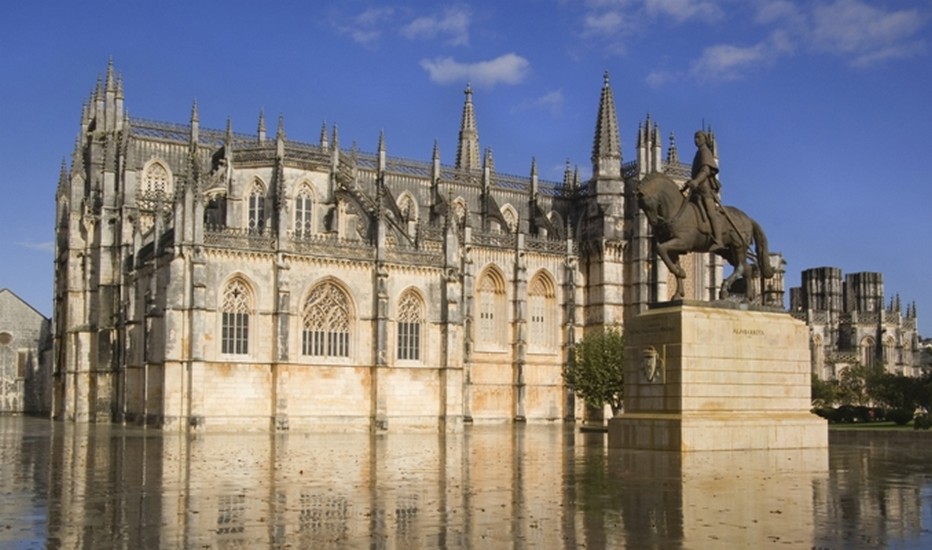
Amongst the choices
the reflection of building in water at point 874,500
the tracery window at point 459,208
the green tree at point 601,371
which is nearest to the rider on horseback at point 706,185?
the reflection of building in water at point 874,500

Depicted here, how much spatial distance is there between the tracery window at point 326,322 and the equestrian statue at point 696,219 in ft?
95.4

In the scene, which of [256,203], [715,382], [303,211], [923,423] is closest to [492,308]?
[303,211]

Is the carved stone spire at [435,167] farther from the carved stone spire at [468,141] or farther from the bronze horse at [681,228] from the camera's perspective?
the bronze horse at [681,228]

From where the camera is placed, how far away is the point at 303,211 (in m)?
65.9

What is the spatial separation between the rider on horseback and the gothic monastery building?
28.8m

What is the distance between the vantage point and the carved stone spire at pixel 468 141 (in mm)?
91188

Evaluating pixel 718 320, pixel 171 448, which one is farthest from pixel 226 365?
pixel 718 320

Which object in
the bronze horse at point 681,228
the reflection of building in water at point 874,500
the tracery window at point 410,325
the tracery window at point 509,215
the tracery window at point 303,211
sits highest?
the tracery window at point 509,215

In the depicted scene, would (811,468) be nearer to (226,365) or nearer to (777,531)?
→ (777,531)

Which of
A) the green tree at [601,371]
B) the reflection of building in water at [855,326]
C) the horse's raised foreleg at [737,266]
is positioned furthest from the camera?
the reflection of building in water at [855,326]

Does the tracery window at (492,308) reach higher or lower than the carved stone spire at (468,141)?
lower

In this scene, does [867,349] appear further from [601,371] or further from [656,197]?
[656,197]

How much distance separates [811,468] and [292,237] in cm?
3661

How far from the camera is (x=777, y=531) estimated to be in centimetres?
1439
